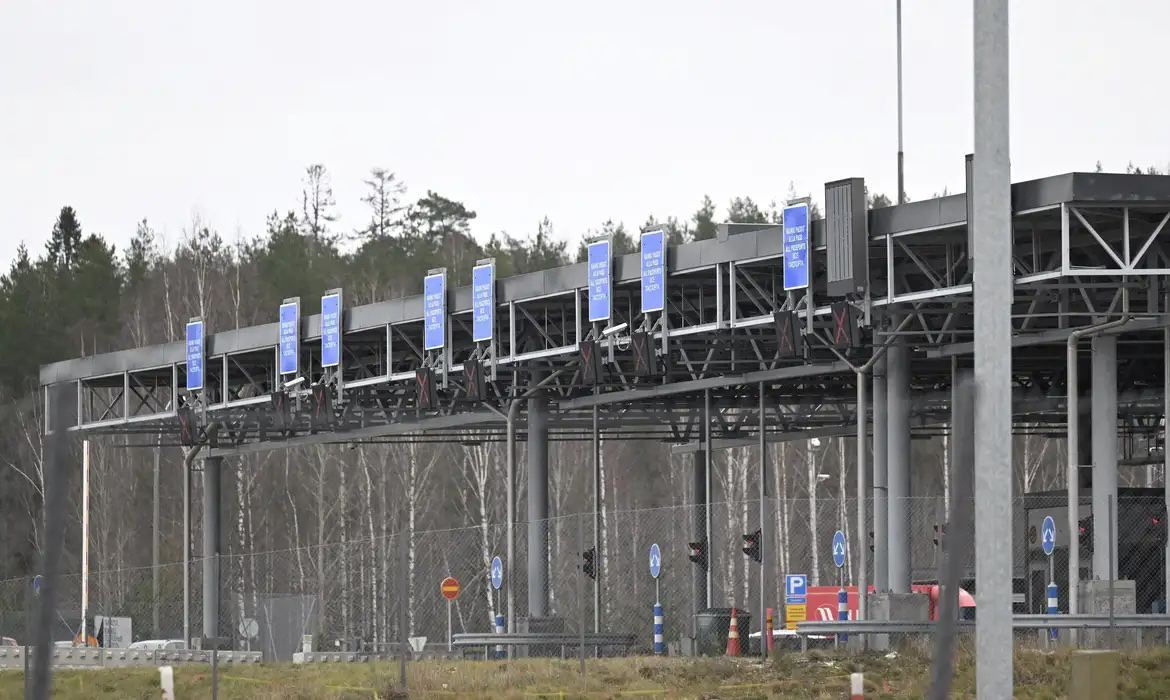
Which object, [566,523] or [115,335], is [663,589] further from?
[115,335]

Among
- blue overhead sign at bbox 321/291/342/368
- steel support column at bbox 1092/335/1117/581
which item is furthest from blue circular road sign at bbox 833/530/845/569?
blue overhead sign at bbox 321/291/342/368

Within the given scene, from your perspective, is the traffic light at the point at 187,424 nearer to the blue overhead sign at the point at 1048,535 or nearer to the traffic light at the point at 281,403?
the traffic light at the point at 281,403

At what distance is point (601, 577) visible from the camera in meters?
60.4

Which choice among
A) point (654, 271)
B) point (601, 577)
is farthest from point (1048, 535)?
point (601, 577)

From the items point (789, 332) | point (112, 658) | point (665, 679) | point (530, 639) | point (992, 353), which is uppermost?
point (789, 332)

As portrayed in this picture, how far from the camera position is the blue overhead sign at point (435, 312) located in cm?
3734

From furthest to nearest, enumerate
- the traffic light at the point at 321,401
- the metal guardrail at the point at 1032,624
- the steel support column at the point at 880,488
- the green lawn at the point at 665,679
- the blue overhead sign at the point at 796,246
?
1. the traffic light at the point at 321,401
2. the steel support column at the point at 880,488
3. the blue overhead sign at the point at 796,246
4. the metal guardrail at the point at 1032,624
5. the green lawn at the point at 665,679

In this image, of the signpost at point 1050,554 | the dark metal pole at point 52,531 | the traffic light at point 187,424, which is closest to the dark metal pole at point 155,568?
the traffic light at point 187,424

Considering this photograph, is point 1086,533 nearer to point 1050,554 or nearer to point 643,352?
point 1050,554

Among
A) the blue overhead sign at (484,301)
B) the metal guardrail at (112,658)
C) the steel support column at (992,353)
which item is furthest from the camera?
the blue overhead sign at (484,301)

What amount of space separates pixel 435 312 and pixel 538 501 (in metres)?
4.60

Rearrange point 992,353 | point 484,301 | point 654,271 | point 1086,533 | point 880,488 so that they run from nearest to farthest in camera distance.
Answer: point 992,353
point 1086,533
point 654,271
point 880,488
point 484,301

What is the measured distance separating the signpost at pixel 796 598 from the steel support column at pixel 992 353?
27.7m

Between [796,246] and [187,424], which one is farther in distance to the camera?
[187,424]
